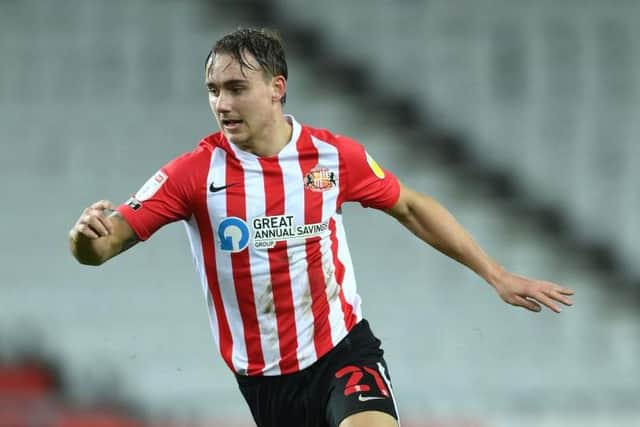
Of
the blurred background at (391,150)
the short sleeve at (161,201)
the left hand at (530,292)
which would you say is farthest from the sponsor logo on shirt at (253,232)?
the blurred background at (391,150)

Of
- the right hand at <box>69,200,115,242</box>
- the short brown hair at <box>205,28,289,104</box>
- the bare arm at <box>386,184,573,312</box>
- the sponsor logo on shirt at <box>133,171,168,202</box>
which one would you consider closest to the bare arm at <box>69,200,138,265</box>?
→ the right hand at <box>69,200,115,242</box>

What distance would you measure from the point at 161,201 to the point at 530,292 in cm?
125

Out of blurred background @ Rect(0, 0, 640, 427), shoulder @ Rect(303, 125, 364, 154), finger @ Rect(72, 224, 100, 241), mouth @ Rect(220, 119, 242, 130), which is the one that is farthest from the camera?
blurred background @ Rect(0, 0, 640, 427)

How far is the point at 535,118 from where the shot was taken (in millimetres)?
8797

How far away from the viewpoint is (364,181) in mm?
4367

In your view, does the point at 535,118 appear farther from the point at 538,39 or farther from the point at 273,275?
the point at 273,275

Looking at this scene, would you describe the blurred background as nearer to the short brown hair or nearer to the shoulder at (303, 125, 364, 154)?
the shoulder at (303, 125, 364, 154)

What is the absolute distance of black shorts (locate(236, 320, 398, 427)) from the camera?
4.14 meters

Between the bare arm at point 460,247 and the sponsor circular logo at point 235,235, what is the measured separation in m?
0.57

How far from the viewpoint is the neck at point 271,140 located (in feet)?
13.9

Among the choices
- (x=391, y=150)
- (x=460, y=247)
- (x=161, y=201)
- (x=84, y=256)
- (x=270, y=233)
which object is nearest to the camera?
(x=84, y=256)

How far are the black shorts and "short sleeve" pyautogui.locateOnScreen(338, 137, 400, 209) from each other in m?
0.43

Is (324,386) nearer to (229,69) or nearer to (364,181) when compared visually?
(364,181)

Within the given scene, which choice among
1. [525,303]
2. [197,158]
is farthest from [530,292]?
[197,158]
